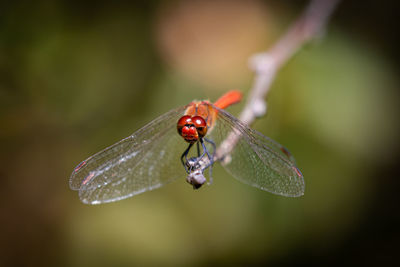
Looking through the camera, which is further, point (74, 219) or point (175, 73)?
point (175, 73)

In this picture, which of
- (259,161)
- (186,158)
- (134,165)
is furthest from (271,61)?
(134,165)

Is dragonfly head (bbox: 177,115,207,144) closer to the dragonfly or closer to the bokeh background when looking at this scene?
the dragonfly

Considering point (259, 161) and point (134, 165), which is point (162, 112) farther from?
point (259, 161)

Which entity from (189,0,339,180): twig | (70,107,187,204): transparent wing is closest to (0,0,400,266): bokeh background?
(189,0,339,180): twig

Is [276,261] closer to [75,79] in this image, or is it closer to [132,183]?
[132,183]

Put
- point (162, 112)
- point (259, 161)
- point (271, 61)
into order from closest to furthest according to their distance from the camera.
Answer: point (259, 161) < point (271, 61) < point (162, 112)

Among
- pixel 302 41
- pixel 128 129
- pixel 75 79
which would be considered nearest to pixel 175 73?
pixel 128 129
